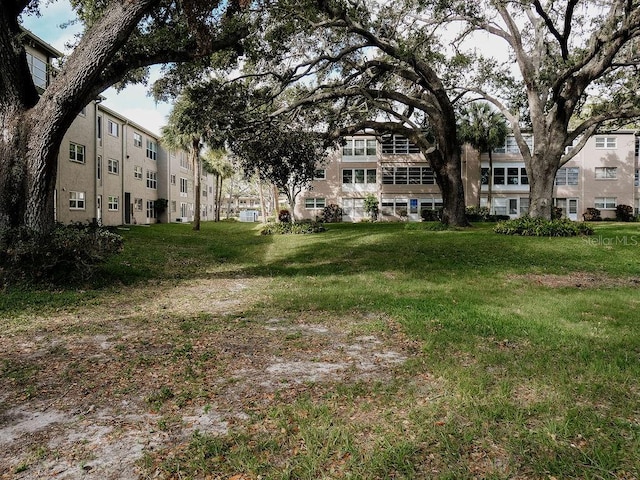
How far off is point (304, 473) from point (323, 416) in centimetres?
73

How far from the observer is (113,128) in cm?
2992

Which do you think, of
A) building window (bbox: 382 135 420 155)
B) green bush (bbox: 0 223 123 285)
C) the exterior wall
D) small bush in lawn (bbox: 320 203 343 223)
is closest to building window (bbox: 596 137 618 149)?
building window (bbox: 382 135 420 155)

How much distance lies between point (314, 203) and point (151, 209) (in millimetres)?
14894

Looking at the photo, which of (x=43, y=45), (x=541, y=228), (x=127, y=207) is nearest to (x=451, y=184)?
(x=541, y=228)

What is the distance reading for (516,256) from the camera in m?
A: 13.5

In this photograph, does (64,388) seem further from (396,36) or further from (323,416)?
(396,36)

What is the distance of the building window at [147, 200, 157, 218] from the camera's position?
37188mm

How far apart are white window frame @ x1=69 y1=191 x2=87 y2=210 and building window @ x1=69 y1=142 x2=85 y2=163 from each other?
6.16 feet

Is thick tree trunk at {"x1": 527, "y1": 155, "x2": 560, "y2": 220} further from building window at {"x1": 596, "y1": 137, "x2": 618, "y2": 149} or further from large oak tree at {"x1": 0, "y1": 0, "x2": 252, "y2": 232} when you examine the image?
building window at {"x1": 596, "y1": 137, "x2": 618, "y2": 149}

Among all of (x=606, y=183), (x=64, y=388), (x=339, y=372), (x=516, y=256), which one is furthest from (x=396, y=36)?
(x=606, y=183)

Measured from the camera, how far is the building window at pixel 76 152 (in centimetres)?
2385

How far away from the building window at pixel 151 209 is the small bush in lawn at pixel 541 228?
29005 millimetres

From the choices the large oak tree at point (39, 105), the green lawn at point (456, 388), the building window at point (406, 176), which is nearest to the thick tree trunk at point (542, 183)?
the green lawn at point (456, 388)

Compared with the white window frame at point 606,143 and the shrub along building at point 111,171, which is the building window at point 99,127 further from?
the white window frame at point 606,143
